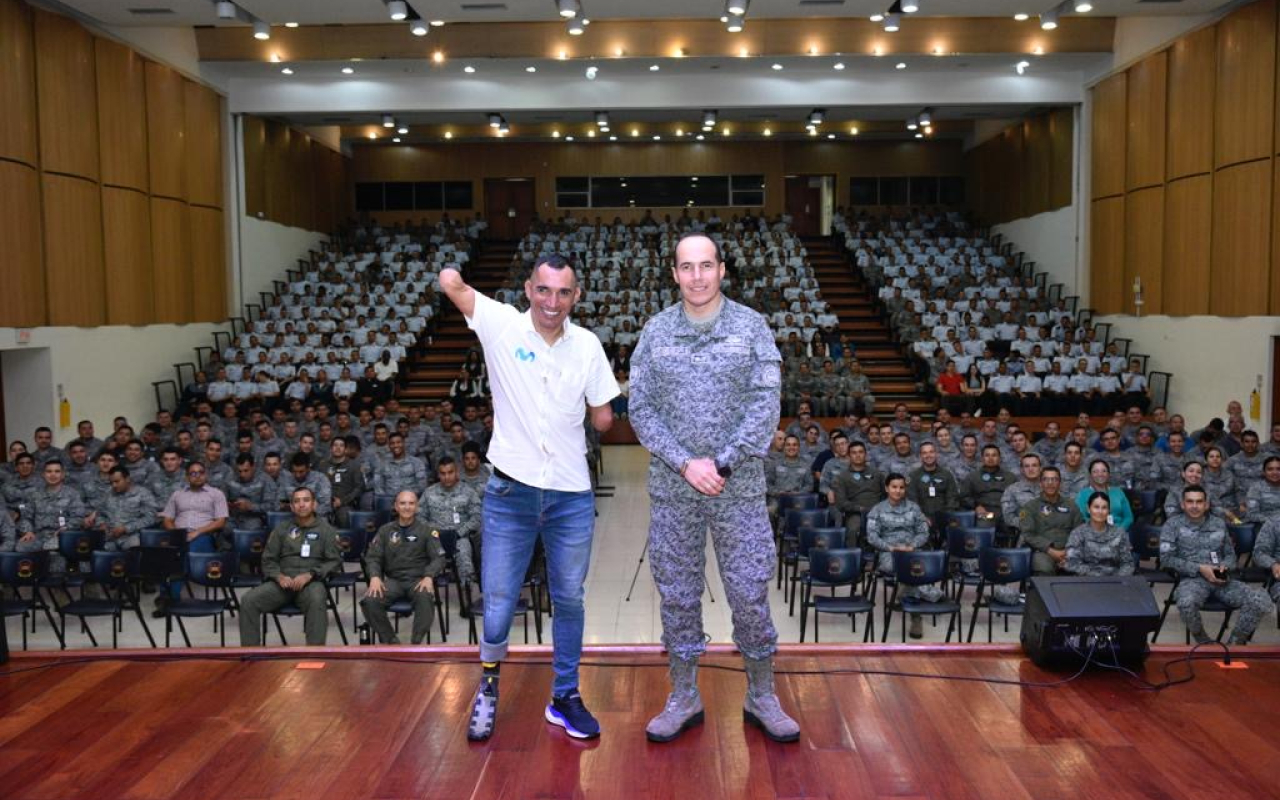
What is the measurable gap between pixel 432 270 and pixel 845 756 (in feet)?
58.9

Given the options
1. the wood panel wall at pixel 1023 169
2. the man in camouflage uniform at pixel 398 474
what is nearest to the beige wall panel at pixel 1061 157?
the wood panel wall at pixel 1023 169

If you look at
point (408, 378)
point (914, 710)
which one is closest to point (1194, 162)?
point (408, 378)

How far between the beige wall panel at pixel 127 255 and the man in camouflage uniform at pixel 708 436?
1249cm

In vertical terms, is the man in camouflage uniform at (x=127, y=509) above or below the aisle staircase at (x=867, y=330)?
below

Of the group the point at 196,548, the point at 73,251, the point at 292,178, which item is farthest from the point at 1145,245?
the point at 292,178

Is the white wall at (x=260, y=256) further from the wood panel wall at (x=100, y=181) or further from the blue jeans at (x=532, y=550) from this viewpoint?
the blue jeans at (x=532, y=550)

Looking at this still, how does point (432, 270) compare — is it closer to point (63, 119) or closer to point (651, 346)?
point (63, 119)

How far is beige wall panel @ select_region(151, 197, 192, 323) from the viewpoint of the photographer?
48.3ft

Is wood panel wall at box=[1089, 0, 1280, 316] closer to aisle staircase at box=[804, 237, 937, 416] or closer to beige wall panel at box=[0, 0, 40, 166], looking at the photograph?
aisle staircase at box=[804, 237, 937, 416]

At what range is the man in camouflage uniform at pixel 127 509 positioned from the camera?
308 inches

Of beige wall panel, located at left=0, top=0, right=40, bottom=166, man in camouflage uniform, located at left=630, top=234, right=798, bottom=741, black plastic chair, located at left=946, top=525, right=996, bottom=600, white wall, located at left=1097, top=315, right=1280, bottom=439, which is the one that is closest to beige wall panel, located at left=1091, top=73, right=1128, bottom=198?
white wall, located at left=1097, top=315, right=1280, bottom=439

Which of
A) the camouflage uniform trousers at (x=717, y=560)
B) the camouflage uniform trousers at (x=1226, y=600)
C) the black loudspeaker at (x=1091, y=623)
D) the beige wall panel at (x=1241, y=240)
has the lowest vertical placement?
the camouflage uniform trousers at (x=1226, y=600)

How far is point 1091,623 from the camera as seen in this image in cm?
352

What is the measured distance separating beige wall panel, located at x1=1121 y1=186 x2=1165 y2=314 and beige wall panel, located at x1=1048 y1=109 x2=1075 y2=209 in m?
1.84
